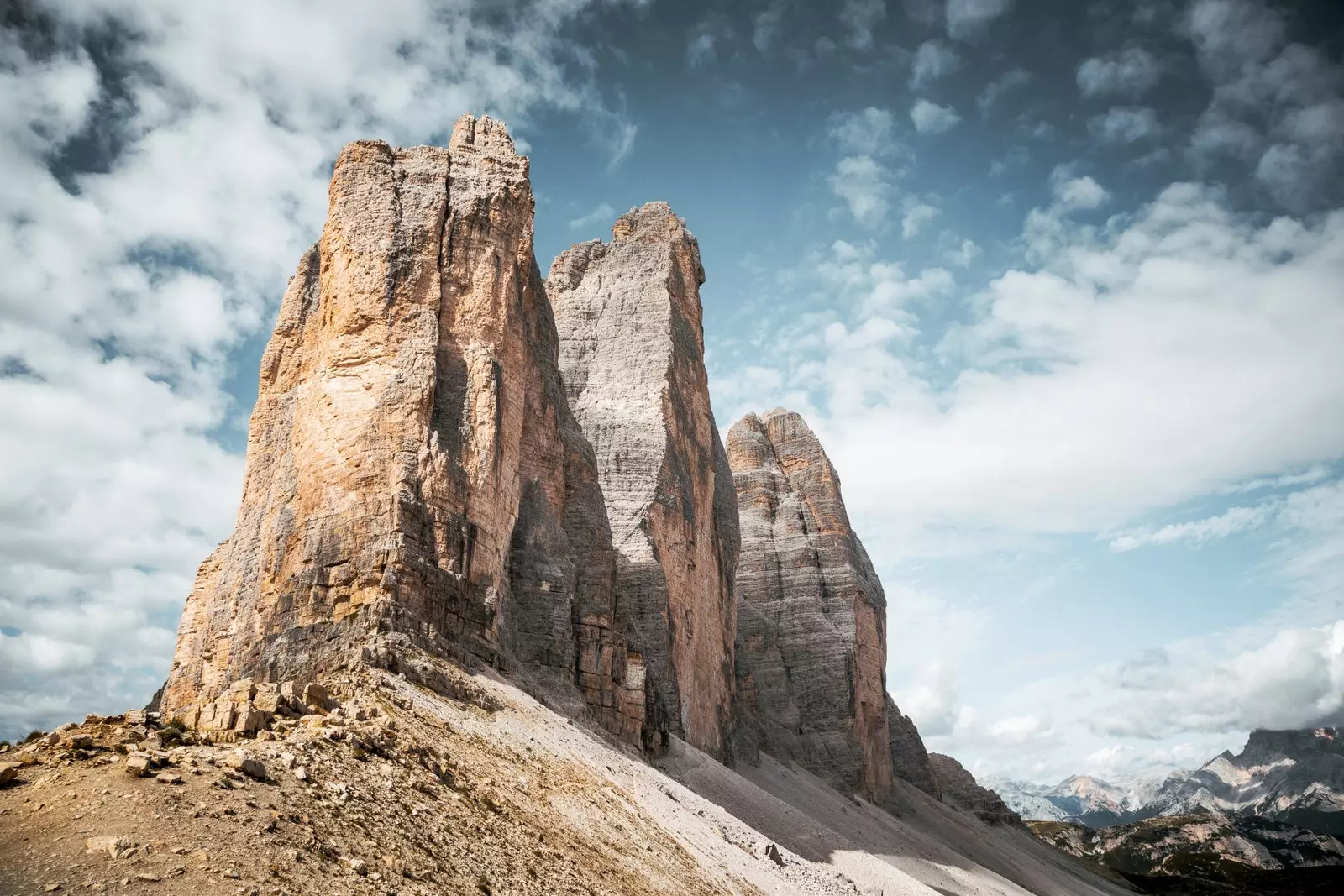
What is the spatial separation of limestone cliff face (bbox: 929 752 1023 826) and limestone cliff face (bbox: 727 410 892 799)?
14030 millimetres

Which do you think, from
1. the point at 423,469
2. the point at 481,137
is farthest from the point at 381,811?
the point at 481,137

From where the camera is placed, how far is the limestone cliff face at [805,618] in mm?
65500

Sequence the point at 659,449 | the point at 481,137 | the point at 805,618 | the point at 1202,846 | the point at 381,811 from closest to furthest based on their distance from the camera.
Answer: the point at 381,811 < the point at 481,137 < the point at 659,449 < the point at 805,618 < the point at 1202,846

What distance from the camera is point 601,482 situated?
49812 mm

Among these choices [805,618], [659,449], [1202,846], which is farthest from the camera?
[1202,846]

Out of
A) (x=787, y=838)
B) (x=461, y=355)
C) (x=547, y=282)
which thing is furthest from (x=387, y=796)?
(x=547, y=282)

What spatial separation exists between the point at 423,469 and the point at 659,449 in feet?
77.9

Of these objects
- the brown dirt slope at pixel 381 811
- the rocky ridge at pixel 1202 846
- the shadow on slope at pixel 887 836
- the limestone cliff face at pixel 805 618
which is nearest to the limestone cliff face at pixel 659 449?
the shadow on slope at pixel 887 836

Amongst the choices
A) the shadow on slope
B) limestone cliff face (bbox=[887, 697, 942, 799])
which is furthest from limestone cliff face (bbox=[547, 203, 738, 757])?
limestone cliff face (bbox=[887, 697, 942, 799])

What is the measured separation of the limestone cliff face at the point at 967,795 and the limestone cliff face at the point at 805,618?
14.0m

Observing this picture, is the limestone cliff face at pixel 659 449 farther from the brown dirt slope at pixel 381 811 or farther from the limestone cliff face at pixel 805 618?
the brown dirt slope at pixel 381 811

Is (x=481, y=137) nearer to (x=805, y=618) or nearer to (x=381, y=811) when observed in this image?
(x=381, y=811)

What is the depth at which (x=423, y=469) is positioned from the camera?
93.2 ft

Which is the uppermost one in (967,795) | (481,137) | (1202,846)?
(481,137)
